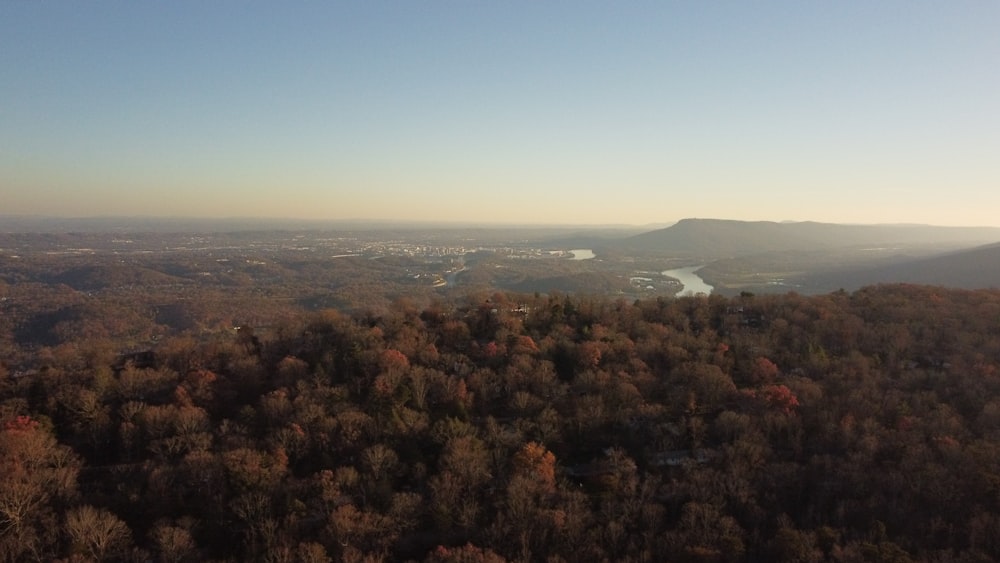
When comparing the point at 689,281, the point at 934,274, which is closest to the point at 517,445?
the point at 934,274

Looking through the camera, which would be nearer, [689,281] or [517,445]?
[517,445]

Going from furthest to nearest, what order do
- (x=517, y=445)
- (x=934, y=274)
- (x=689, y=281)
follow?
1. (x=689, y=281)
2. (x=934, y=274)
3. (x=517, y=445)

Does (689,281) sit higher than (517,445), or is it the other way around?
(517,445)

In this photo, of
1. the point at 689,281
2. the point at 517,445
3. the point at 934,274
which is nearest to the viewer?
the point at 517,445

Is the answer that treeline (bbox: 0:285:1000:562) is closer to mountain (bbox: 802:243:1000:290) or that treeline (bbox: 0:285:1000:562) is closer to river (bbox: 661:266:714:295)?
river (bbox: 661:266:714:295)

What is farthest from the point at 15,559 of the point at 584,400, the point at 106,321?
the point at 106,321

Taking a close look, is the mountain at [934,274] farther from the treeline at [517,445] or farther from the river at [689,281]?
the treeline at [517,445]

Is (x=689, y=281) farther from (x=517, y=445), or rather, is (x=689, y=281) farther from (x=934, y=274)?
(x=517, y=445)
